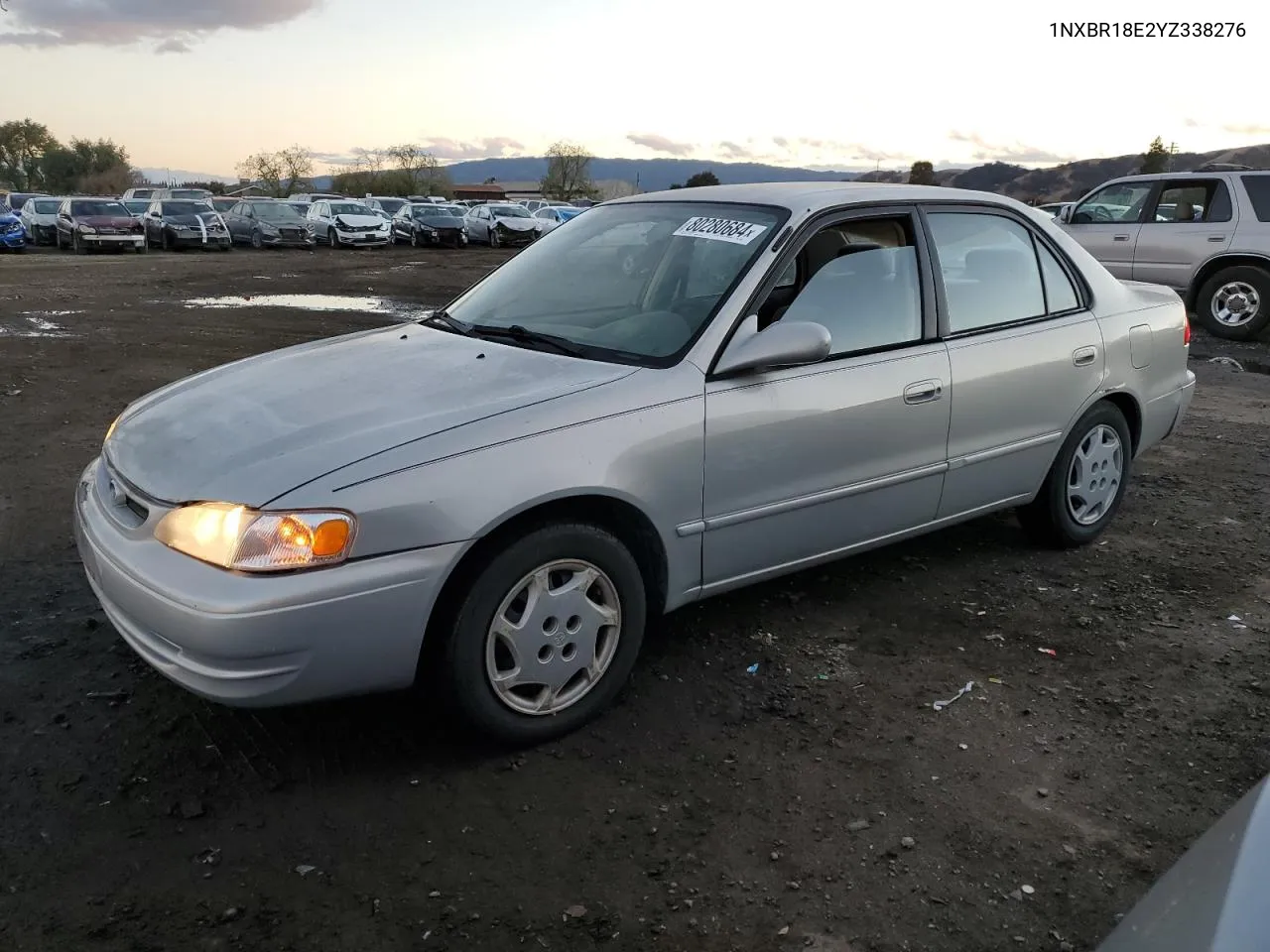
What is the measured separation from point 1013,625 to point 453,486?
2.44m

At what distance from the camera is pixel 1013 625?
4.04 m

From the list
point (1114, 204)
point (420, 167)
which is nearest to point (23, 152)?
point (420, 167)

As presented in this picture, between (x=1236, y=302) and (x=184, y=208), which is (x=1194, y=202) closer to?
(x=1236, y=302)

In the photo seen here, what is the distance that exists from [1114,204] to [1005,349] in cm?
1034

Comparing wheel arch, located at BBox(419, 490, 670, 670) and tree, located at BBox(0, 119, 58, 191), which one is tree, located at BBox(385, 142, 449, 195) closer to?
tree, located at BBox(0, 119, 58, 191)

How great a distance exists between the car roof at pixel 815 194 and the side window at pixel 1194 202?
9.19 metres

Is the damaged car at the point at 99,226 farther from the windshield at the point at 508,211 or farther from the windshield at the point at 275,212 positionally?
the windshield at the point at 508,211

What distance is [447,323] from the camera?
4039 mm

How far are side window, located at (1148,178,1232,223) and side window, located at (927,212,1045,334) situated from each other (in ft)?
30.2

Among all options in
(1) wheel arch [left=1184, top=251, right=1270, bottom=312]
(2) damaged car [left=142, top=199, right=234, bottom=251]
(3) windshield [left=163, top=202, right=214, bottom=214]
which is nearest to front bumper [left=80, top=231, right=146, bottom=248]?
(2) damaged car [left=142, top=199, right=234, bottom=251]

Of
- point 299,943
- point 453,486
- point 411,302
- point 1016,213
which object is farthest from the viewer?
point 411,302

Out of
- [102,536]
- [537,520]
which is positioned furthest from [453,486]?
[102,536]

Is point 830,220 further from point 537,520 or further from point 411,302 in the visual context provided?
point 411,302

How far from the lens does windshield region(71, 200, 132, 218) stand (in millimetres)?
27078
